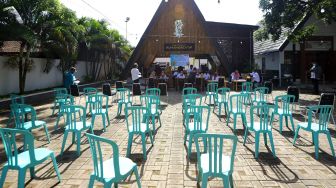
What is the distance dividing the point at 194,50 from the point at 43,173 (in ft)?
58.8

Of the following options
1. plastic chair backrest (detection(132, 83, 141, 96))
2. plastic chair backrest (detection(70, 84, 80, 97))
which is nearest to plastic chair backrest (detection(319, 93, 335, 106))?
plastic chair backrest (detection(132, 83, 141, 96))

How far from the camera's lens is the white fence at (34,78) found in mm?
13680

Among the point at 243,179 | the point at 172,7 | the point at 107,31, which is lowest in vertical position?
the point at 243,179

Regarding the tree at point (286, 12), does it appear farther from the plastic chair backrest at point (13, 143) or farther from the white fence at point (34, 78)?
the plastic chair backrest at point (13, 143)

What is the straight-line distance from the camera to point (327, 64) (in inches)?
878

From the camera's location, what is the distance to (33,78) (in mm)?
16312

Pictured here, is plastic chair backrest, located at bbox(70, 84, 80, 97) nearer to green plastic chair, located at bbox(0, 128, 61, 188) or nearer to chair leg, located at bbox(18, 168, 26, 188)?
green plastic chair, located at bbox(0, 128, 61, 188)

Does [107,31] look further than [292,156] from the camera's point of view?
Yes

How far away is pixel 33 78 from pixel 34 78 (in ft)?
0.31

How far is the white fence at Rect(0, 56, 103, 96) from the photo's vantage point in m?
13.7

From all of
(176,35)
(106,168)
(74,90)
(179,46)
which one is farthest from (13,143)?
(176,35)

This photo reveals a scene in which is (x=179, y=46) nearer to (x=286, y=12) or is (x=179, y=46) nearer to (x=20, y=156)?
(x=286, y=12)

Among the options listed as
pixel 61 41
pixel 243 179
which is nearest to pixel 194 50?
pixel 61 41

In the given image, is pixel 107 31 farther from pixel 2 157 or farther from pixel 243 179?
pixel 243 179
